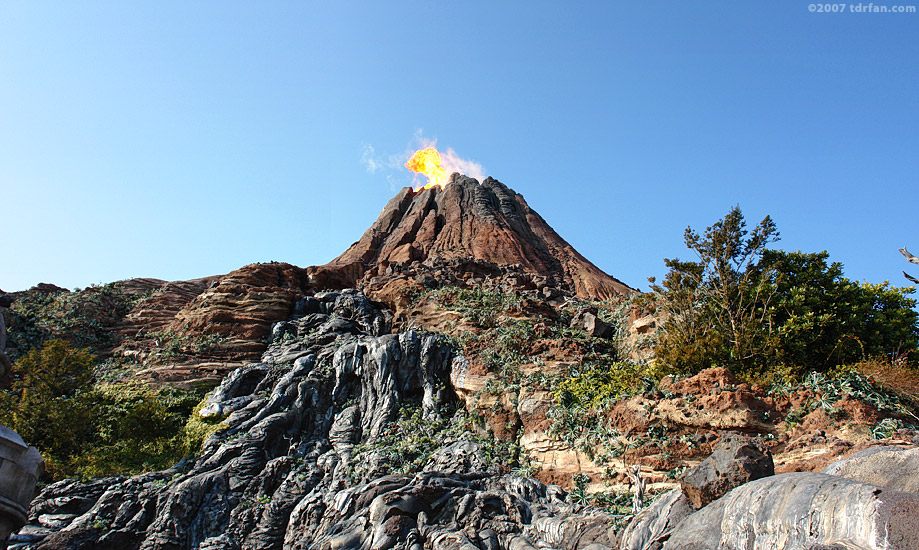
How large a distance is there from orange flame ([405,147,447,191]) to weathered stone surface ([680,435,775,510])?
64314 mm

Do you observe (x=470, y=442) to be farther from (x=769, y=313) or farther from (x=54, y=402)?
(x=54, y=402)

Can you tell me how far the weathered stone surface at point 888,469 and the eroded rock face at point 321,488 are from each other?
15.3 feet

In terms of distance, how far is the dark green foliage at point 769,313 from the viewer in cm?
1747

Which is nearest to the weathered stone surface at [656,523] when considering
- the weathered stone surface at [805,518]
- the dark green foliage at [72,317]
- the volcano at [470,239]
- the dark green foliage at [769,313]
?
the weathered stone surface at [805,518]

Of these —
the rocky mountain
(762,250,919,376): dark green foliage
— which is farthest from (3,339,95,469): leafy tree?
(762,250,919,376): dark green foliage

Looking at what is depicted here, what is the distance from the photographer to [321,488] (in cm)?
1750

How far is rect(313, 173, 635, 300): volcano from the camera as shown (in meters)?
47.8

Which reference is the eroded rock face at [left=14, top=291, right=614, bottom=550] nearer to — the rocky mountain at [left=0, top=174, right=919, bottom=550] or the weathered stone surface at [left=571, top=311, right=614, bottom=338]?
the rocky mountain at [left=0, top=174, right=919, bottom=550]

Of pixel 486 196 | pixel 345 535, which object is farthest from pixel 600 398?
pixel 486 196

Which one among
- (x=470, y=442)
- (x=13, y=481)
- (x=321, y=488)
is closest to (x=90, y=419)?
(x=321, y=488)

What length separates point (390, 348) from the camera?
75.8ft

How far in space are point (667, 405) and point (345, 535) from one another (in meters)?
8.90

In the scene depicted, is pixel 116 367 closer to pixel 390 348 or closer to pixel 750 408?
pixel 390 348

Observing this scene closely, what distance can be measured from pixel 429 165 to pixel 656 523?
220 feet
